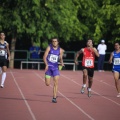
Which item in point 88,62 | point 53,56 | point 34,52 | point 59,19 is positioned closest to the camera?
point 53,56

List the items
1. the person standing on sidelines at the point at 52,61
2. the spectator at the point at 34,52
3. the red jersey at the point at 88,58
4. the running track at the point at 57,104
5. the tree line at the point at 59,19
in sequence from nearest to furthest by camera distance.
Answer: the running track at the point at 57,104
the person standing on sidelines at the point at 52,61
the red jersey at the point at 88,58
the spectator at the point at 34,52
the tree line at the point at 59,19

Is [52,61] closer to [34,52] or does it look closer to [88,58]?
[88,58]

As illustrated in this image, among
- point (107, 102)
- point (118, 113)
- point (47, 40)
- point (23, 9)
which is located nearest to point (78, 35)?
point (47, 40)

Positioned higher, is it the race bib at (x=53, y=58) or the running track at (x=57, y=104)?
the race bib at (x=53, y=58)

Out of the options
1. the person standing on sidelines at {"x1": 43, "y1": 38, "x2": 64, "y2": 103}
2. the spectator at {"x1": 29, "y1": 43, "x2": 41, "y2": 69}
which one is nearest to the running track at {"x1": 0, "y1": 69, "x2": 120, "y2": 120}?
the person standing on sidelines at {"x1": 43, "y1": 38, "x2": 64, "y2": 103}

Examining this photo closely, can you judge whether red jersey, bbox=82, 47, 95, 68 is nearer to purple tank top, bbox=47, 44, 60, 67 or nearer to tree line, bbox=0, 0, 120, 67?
purple tank top, bbox=47, 44, 60, 67

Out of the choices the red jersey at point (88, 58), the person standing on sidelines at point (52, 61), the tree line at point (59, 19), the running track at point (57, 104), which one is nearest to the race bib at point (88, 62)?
the red jersey at point (88, 58)

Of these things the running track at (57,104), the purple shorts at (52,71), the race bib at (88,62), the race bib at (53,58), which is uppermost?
the race bib at (53,58)

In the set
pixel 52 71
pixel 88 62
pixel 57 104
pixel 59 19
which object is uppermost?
pixel 59 19

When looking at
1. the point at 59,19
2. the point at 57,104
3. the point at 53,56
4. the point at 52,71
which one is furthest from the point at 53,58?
the point at 59,19

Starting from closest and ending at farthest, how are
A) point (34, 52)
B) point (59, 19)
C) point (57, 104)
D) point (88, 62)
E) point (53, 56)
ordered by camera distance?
point (57, 104) < point (53, 56) < point (88, 62) < point (34, 52) < point (59, 19)

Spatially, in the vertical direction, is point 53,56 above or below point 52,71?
above

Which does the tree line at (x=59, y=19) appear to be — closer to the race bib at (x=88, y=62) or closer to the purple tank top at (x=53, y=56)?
the race bib at (x=88, y=62)

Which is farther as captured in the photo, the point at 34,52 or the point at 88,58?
the point at 34,52
